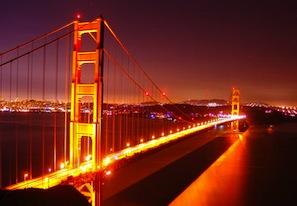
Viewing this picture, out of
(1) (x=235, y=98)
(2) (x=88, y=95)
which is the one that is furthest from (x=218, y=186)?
(1) (x=235, y=98)

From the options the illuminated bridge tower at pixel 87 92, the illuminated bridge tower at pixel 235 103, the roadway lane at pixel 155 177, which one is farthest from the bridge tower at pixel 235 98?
the illuminated bridge tower at pixel 87 92

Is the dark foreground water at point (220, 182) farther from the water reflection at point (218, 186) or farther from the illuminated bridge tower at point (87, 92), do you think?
the illuminated bridge tower at point (87, 92)

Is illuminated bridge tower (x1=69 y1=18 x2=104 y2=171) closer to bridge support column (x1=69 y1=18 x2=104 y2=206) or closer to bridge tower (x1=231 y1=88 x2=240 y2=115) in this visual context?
bridge support column (x1=69 y1=18 x2=104 y2=206)

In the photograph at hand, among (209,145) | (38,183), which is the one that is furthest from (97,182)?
(209,145)

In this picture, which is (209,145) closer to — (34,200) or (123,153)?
(123,153)

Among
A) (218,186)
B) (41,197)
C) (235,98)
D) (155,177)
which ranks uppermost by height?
(235,98)

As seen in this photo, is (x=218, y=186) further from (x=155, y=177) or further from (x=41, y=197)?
(x=41, y=197)

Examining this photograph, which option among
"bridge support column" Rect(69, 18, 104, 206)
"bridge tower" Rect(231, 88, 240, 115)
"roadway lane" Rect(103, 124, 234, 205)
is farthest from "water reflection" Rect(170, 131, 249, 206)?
"bridge tower" Rect(231, 88, 240, 115)
